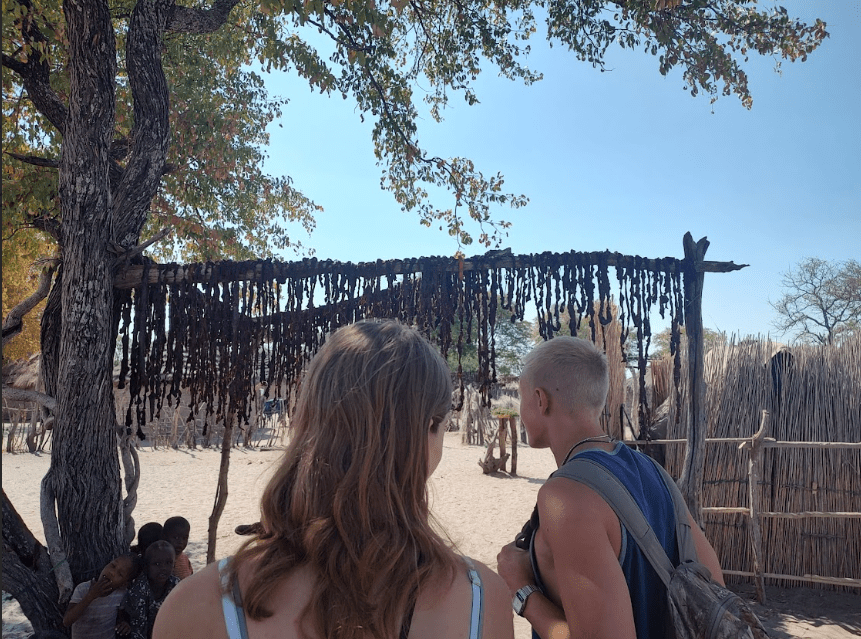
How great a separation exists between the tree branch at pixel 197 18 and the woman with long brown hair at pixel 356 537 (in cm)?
416

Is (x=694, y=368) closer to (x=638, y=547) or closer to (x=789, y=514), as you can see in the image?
(x=638, y=547)

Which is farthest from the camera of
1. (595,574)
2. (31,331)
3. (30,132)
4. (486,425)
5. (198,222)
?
(486,425)

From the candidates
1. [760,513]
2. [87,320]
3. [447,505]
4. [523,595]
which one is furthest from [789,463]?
[87,320]

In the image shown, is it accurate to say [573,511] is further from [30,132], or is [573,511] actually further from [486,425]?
[486,425]

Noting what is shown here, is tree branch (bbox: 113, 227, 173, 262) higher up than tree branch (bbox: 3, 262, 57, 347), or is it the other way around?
tree branch (bbox: 113, 227, 173, 262)

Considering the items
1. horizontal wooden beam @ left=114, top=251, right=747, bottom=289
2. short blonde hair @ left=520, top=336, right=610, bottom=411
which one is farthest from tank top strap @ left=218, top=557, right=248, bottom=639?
horizontal wooden beam @ left=114, top=251, right=747, bottom=289

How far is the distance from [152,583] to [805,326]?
1405 inches

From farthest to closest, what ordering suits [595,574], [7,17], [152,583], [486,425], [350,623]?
[486,425], [7,17], [152,583], [595,574], [350,623]

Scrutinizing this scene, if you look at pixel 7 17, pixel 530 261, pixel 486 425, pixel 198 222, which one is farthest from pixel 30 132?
pixel 486 425

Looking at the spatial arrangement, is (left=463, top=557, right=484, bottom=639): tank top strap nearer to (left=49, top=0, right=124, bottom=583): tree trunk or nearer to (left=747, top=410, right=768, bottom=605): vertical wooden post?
(left=49, top=0, right=124, bottom=583): tree trunk

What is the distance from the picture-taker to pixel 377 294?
3.83 m

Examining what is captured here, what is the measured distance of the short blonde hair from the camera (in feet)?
6.24

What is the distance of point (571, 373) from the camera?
6.30 ft

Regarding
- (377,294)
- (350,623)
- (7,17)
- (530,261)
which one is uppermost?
(7,17)
